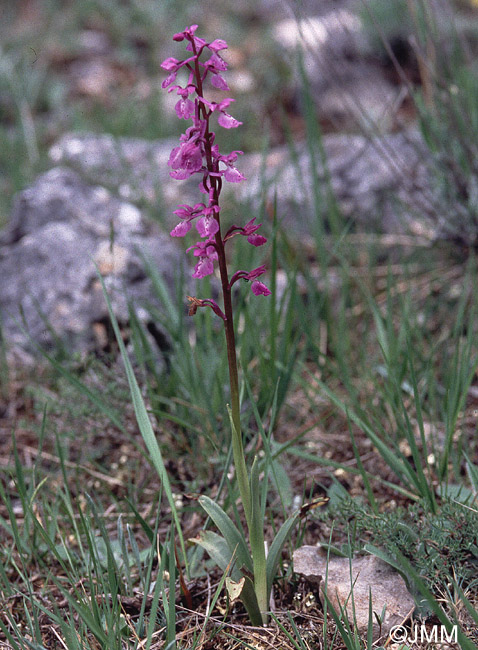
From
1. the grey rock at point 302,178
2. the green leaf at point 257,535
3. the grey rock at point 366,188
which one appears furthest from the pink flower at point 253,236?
the grey rock at point 366,188

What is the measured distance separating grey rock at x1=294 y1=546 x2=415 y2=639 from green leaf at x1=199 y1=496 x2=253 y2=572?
17cm

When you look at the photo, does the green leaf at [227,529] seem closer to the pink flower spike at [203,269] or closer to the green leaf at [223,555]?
the green leaf at [223,555]

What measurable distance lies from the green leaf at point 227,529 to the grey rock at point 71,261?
0.98 meters

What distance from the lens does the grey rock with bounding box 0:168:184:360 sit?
220 cm

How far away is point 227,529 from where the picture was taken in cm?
122

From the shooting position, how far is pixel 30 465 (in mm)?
1905

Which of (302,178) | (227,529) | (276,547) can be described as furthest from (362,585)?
(302,178)

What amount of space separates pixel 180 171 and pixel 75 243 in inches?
56.4

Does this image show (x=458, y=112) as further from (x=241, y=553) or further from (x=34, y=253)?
(x=241, y=553)

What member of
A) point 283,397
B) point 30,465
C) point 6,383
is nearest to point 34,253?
point 6,383

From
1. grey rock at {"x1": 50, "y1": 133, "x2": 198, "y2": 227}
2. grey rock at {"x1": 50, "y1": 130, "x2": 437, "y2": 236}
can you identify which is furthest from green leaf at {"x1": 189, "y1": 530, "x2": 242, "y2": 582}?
grey rock at {"x1": 50, "y1": 133, "x2": 198, "y2": 227}

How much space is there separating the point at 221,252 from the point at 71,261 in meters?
1.37

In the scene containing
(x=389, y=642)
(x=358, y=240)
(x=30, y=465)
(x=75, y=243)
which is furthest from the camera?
(x=358, y=240)

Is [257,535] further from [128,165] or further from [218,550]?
[128,165]
